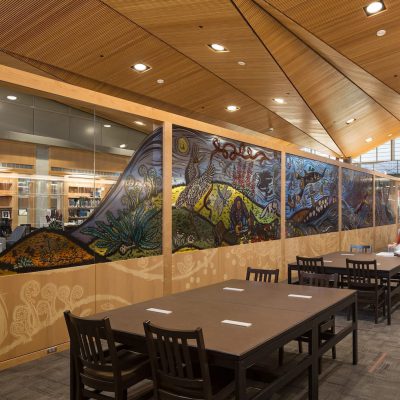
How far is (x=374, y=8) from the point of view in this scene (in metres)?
6.19

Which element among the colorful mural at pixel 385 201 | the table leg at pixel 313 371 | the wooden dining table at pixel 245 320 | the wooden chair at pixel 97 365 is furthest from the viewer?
the colorful mural at pixel 385 201

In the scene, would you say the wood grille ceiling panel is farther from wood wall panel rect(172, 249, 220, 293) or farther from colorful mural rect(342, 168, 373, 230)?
colorful mural rect(342, 168, 373, 230)

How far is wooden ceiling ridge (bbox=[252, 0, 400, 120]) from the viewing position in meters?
6.90

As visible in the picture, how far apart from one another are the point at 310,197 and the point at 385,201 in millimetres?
8595

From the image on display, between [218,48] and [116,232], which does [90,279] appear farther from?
[218,48]

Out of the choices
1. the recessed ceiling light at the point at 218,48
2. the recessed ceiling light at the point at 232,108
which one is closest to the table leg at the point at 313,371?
the recessed ceiling light at the point at 218,48

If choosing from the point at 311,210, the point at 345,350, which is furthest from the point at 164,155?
the point at 311,210

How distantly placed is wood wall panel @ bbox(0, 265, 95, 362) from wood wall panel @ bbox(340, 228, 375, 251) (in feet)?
29.5

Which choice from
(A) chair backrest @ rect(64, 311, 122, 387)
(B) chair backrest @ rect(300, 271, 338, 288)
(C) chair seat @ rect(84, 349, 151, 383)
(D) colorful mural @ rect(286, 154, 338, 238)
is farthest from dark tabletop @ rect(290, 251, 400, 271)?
(A) chair backrest @ rect(64, 311, 122, 387)

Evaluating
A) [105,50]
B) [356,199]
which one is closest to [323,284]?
[105,50]

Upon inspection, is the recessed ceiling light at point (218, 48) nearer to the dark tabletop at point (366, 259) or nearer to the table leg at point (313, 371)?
the dark tabletop at point (366, 259)

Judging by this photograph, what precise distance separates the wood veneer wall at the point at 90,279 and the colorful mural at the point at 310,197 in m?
2.05

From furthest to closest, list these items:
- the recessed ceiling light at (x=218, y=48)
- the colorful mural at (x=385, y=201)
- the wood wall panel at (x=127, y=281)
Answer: the colorful mural at (x=385, y=201) < the recessed ceiling light at (x=218, y=48) < the wood wall panel at (x=127, y=281)

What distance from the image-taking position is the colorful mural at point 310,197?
9336mm
